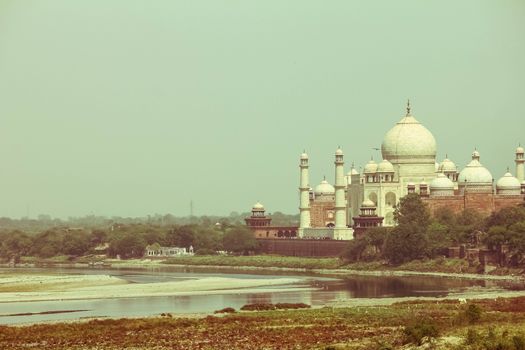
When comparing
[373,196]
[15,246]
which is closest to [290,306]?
[373,196]

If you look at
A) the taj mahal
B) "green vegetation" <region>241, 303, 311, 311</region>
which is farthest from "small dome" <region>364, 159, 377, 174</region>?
"green vegetation" <region>241, 303, 311, 311</region>

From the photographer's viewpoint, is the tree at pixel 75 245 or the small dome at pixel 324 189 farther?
the tree at pixel 75 245

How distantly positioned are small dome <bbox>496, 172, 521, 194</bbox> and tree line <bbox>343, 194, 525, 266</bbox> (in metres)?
5.11

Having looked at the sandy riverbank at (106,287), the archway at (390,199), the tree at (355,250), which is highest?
the archway at (390,199)

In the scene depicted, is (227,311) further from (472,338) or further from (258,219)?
(258,219)

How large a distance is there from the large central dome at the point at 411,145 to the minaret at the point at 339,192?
486 centimetres

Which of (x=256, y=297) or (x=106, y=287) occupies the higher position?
(x=106, y=287)

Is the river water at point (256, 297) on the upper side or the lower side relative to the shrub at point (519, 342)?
upper

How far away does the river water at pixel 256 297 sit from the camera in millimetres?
74688

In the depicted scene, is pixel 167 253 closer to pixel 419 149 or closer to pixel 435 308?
pixel 419 149

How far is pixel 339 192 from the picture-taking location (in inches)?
5172

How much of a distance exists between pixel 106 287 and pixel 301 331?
37.4 m

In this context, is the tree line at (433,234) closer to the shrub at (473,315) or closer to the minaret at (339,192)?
the minaret at (339,192)

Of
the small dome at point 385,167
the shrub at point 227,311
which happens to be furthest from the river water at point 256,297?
the small dome at point 385,167
